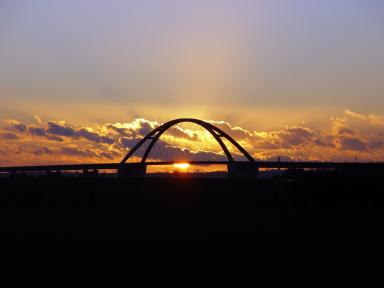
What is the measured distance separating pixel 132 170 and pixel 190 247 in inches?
4908

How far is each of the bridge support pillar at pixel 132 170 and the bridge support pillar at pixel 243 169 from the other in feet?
72.0

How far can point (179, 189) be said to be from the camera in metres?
81.4

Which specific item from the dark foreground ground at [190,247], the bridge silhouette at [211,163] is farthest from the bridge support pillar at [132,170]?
the dark foreground ground at [190,247]

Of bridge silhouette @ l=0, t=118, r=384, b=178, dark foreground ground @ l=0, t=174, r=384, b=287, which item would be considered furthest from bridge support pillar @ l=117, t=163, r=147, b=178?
dark foreground ground @ l=0, t=174, r=384, b=287

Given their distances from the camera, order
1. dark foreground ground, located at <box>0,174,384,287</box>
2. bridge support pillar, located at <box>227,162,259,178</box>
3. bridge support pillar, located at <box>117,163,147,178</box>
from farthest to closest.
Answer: bridge support pillar, located at <box>117,163,147,178</box> → bridge support pillar, located at <box>227,162,259,178</box> → dark foreground ground, located at <box>0,174,384,287</box>

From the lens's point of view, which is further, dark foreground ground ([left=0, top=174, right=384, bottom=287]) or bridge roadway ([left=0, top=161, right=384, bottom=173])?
bridge roadway ([left=0, top=161, right=384, bottom=173])

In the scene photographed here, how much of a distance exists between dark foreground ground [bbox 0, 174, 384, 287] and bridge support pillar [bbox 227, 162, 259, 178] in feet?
256

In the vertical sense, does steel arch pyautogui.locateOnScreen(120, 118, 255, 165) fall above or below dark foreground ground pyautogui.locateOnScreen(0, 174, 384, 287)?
above

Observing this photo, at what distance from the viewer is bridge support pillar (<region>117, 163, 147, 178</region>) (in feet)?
495

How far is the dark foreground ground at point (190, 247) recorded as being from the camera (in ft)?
70.8

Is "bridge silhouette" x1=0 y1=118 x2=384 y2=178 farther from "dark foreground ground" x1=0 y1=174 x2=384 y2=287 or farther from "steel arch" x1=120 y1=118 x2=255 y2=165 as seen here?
"dark foreground ground" x1=0 y1=174 x2=384 y2=287

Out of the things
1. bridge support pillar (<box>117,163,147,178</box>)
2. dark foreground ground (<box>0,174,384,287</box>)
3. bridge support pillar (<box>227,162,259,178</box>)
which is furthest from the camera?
bridge support pillar (<box>117,163,147,178</box>)

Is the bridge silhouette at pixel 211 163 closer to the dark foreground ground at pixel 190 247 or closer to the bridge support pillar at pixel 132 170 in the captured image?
the bridge support pillar at pixel 132 170

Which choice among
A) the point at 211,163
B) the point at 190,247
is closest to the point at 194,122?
the point at 211,163
